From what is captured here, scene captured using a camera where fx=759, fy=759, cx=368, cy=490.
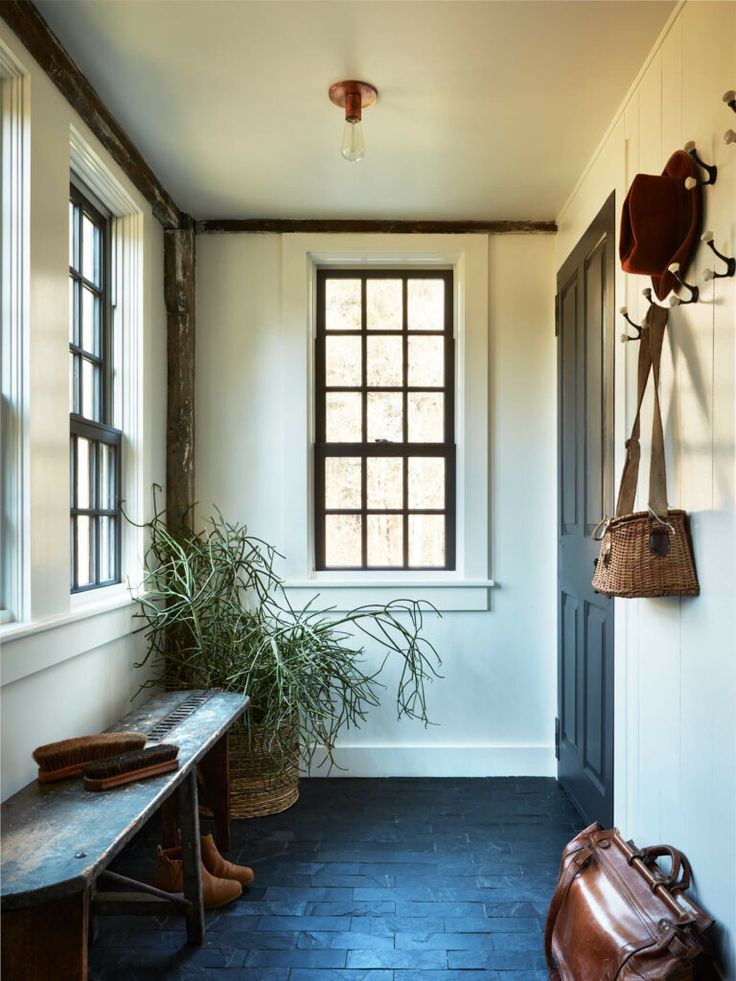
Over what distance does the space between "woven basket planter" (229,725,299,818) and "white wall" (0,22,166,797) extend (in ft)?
2.19

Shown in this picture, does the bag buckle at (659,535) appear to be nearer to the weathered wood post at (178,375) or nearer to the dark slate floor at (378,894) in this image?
the dark slate floor at (378,894)

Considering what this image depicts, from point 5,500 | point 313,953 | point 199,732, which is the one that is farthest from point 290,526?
point 313,953

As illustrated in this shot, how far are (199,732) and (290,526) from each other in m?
1.46

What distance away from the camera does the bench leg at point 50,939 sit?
1.59 m

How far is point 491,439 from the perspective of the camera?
3.87 m

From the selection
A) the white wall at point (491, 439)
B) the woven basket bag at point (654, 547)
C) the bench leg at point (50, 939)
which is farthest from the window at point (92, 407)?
the woven basket bag at point (654, 547)

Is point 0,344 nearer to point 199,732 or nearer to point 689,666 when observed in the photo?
point 199,732

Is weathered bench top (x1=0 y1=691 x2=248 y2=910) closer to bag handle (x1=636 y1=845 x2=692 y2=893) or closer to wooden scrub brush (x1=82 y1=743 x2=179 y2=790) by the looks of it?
wooden scrub brush (x1=82 y1=743 x2=179 y2=790)

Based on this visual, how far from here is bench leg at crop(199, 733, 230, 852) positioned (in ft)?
9.68

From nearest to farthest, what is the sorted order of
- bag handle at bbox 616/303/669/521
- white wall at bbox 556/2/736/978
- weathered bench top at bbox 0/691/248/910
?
weathered bench top at bbox 0/691/248/910
white wall at bbox 556/2/736/978
bag handle at bbox 616/303/669/521

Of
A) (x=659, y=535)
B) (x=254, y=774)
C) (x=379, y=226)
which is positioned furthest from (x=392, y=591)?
(x=659, y=535)

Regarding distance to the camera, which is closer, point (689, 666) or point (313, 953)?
point (689, 666)

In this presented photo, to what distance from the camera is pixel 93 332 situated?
3.14m

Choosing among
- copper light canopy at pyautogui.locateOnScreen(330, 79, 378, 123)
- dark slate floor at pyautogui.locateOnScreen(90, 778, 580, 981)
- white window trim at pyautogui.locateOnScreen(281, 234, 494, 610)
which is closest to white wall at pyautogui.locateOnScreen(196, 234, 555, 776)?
white window trim at pyautogui.locateOnScreen(281, 234, 494, 610)
